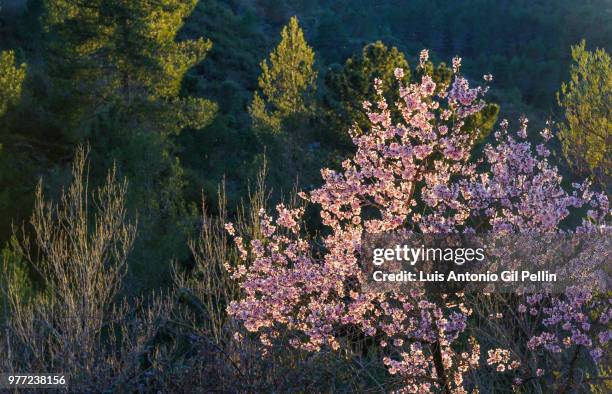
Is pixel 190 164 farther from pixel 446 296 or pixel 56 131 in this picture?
pixel 446 296

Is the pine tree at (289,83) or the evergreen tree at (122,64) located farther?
the pine tree at (289,83)

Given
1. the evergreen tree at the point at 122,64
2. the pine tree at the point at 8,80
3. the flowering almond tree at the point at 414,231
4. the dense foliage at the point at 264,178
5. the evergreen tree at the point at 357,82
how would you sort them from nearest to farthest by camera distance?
1. the flowering almond tree at the point at 414,231
2. the dense foliage at the point at 264,178
3. the pine tree at the point at 8,80
4. the evergreen tree at the point at 122,64
5. the evergreen tree at the point at 357,82

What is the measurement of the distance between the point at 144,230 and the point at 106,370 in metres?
7.28

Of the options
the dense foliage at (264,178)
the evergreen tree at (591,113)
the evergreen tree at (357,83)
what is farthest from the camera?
the evergreen tree at (357,83)

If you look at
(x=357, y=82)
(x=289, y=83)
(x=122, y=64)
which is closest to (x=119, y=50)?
(x=122, y=64)

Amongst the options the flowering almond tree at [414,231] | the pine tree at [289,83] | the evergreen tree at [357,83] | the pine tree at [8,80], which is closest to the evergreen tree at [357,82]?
the evergreen tree at [357,83]

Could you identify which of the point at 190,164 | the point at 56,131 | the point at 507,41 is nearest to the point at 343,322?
the point at 56,131

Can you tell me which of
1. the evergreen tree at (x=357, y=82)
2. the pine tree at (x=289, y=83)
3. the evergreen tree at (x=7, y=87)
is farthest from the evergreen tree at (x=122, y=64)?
the evergreen tree at (x=357, y=82)

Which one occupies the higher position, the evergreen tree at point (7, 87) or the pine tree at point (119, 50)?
the pine tree at point (119, 50)

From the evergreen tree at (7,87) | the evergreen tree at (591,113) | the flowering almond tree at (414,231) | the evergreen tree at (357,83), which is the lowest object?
the flowering almond tree at (414,231)

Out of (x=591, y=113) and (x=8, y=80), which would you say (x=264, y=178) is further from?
(x=8, y=80)

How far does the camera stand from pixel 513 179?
6.54 m

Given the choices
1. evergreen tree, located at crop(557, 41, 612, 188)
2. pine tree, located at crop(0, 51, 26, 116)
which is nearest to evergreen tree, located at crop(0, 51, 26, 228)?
pine tree, located at crop(0, 51, 26, 116)

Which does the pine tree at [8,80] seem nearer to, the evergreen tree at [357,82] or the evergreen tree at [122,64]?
the evergreen tree at [122,64]
